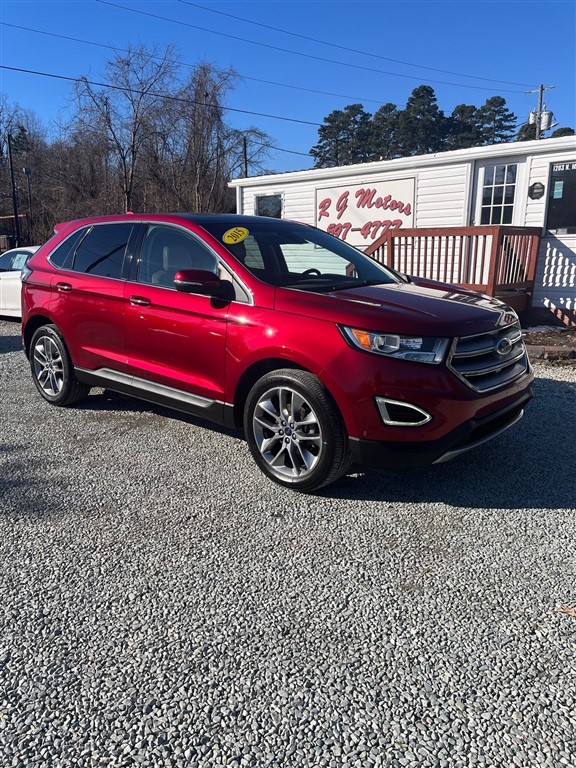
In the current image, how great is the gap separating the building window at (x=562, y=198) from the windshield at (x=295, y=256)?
643 cm

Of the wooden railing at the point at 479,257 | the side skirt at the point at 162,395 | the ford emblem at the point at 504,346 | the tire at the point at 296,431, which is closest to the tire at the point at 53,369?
the side skirt at the point at 162,395

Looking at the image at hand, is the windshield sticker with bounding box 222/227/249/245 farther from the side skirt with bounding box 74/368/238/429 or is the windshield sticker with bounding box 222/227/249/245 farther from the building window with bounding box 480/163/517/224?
the building window with bounding box 480/163/517/224

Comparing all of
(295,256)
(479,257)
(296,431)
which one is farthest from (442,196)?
(296,431)

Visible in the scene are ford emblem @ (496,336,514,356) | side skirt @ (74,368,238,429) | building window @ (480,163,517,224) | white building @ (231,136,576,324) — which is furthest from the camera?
building window @ (480,163,517,224)

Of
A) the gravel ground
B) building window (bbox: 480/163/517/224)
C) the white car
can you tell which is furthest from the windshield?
the white car

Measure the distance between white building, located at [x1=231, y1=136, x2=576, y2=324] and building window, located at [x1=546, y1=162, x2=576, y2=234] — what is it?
15 millimetres

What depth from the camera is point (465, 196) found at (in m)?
11.0

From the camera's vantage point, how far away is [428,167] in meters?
11.4

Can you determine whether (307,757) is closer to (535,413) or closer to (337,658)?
(337,658)

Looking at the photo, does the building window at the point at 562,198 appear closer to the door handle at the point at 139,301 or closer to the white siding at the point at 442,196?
the white siding at the point at 442,196

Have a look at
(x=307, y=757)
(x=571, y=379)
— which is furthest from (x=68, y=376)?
(x=571, y=379)

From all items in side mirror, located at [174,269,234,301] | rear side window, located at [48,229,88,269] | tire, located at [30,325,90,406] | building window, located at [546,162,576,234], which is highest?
building window, located at [546,162,576,234]

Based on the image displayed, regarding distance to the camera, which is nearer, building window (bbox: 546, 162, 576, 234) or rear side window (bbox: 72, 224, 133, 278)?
rear side window (bbox: 72, 224, 133, 278)

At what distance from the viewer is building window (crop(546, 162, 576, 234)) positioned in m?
9.78
